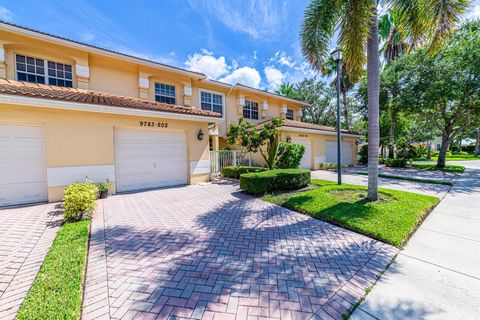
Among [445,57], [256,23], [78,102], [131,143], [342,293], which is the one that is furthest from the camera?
[445,57]

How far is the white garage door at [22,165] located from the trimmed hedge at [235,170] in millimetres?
8604

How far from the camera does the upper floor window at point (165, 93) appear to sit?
1304cm

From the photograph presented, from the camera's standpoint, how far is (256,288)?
2.80 meters

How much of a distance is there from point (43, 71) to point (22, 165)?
5.90 meters

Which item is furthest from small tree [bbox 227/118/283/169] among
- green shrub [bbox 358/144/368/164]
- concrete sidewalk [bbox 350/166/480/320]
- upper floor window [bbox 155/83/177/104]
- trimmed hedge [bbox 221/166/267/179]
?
A: green shrub [bbox 358/144/368/164]

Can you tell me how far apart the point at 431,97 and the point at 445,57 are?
2.99 m

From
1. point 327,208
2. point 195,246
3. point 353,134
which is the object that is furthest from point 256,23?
point 353,134

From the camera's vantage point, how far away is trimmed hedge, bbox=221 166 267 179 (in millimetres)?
11938

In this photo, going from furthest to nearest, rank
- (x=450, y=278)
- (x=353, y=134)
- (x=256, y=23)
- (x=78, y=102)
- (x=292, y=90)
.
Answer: (x=292, y=90) < (x=353, y=134) < (x=256, y=23) < (x=78, y=102) < (x=450, y=278)

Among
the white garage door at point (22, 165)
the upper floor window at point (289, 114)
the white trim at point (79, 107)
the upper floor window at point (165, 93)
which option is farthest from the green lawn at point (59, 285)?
the upper floor window at point (289, 114)

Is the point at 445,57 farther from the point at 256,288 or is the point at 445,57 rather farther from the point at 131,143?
the point at 131,143

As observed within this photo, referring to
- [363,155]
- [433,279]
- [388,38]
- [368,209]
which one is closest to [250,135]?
[368,209]

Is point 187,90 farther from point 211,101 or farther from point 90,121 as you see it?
point 90,121

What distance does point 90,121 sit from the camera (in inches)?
313
